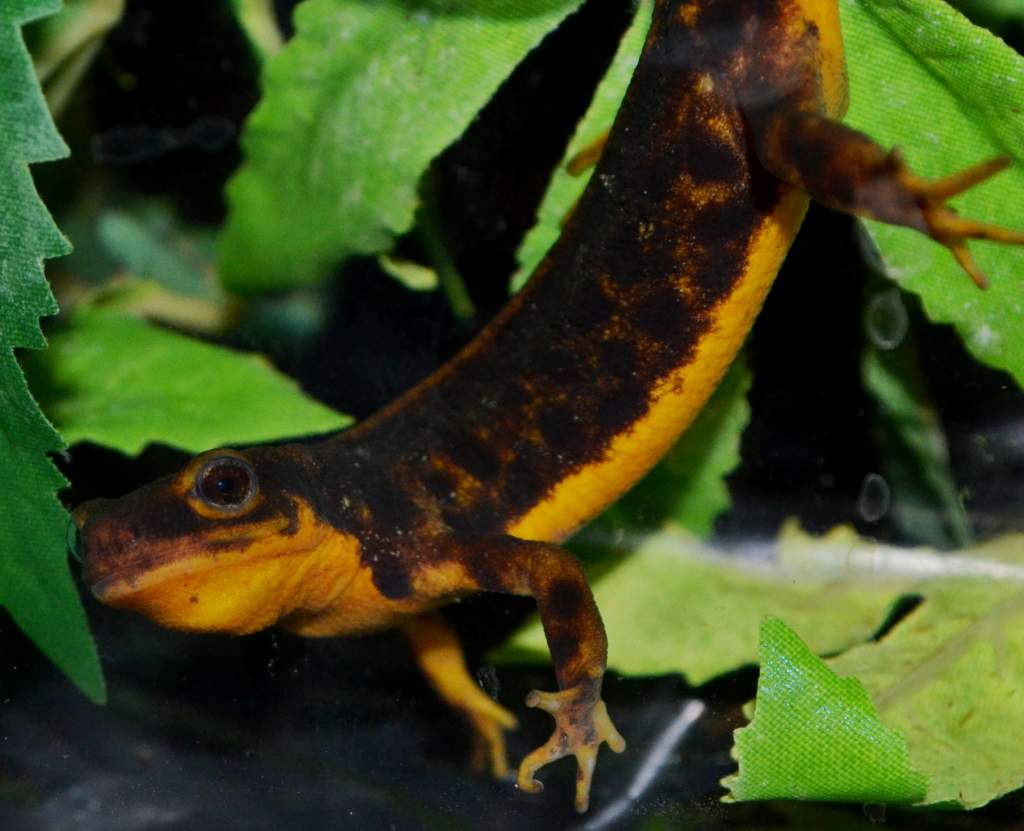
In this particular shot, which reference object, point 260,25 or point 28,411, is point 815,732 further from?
point 260,25

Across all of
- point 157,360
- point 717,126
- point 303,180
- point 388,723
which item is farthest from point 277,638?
point 717,126

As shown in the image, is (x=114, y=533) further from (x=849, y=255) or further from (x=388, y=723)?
(x=849, y=255)

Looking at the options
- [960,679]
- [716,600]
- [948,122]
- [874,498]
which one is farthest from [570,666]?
[948,122]

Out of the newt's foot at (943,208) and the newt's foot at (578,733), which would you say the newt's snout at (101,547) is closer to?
the newt's foot at (578,733)

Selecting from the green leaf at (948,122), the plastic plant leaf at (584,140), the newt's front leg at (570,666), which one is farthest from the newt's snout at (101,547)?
the green leaf at (948,122)

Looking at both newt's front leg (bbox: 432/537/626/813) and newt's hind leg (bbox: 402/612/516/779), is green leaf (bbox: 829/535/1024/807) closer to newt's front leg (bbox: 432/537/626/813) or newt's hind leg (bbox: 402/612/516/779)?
newt's front leg (bbox: 432/537/626/813)
